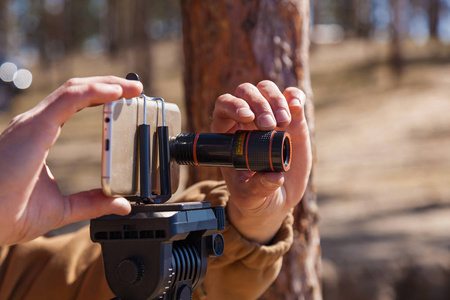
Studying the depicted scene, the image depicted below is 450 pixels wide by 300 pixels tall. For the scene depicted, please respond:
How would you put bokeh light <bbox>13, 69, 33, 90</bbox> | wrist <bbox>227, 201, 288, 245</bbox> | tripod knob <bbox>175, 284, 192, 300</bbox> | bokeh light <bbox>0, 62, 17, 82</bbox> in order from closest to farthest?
tripod knob <bbox>175, 284, 192, 300</bbox> < wrist <bbox>227, 201, 288, 245</bbox> < bokeh light <bbox>0, 62, 17, 82</bbox> < bokeh light <bbox>13, 69, 33, 90</bbox>

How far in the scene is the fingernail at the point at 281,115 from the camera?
142cm

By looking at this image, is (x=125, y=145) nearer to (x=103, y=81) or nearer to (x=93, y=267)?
(x=103, y=81)

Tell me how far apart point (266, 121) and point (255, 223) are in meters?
0.44

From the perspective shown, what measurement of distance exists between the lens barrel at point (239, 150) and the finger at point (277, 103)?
0.24 ft

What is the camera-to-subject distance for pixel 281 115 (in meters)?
1.42

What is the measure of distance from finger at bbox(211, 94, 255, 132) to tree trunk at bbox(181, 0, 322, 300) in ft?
2.94

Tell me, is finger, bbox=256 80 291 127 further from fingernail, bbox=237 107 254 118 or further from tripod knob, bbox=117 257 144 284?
tripod knob, bbox=117 257 144 284

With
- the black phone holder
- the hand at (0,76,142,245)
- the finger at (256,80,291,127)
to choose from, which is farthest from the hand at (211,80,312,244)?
the hand at (0,76,142,245)

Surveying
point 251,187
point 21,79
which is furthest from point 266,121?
point 21,79

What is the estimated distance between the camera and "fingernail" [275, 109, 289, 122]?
1418mm

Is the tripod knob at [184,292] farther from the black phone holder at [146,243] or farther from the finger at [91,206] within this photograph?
the finger at [91,206]

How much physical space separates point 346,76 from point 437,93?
411cm

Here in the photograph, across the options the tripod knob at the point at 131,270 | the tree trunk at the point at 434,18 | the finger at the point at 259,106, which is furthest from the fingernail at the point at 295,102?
the tree trunk at the point at 434,18

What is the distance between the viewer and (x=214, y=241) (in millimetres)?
1412
